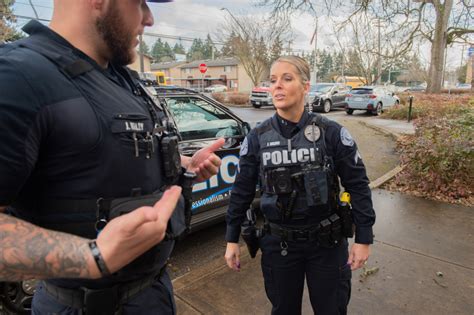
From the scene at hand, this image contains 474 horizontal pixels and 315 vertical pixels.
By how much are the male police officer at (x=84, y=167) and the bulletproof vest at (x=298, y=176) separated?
768 millimetres

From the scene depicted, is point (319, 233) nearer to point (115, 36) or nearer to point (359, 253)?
point (359, 253)

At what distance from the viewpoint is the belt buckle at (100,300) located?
115cm

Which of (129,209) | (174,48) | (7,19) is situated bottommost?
(129,209)

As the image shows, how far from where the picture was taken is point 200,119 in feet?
12.9

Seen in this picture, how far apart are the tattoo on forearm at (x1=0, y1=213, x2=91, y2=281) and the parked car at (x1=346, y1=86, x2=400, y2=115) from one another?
18637 millimetres

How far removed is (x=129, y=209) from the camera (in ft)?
3.62

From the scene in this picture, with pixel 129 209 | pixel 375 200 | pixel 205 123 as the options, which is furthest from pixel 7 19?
pixel 129 209

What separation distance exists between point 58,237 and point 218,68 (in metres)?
65.5

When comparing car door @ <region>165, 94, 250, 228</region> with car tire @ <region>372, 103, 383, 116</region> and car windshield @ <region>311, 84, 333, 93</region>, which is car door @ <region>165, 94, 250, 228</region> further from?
car windshield @ <region>311, 84, 333, 93</region>

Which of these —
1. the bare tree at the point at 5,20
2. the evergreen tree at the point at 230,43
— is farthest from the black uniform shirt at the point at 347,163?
the evergreen tree at the point at 230,43

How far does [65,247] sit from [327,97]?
2031 cm

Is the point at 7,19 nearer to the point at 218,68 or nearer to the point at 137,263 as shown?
the point at 137,263

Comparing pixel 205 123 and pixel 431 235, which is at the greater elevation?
pixel 205 123

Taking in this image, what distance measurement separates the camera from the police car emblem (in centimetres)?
201
